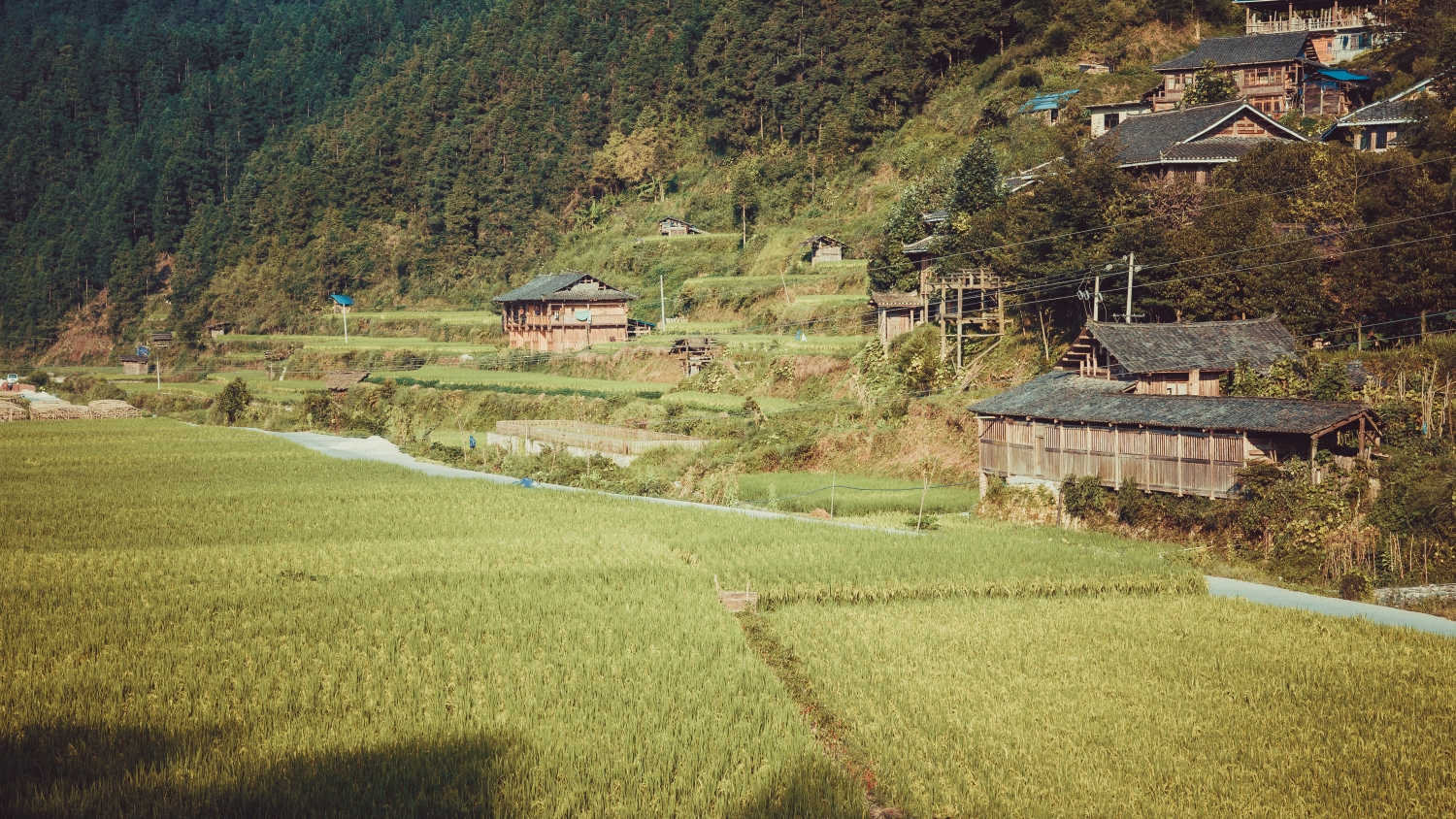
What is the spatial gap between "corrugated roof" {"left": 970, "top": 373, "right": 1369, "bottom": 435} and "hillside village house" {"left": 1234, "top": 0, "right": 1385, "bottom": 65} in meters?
28.5

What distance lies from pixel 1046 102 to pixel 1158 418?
2724 centimetres

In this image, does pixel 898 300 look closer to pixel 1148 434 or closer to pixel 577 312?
pixel 1148 434

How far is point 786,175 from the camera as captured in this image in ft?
190

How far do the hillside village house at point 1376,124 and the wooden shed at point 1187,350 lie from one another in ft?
42.8

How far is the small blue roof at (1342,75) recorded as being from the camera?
1565 inches

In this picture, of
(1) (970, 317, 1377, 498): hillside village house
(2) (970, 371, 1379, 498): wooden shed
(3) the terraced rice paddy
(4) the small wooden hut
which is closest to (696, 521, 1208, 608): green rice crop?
(3) the terraced rice paddy

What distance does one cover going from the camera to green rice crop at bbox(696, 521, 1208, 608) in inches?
636

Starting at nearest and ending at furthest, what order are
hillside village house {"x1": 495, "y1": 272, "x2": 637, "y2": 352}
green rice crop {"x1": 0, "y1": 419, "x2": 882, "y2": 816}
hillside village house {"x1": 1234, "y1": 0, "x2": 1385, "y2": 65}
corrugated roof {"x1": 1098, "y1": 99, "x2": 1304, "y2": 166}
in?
1. green rice crop {"x1": 0, "y1": 419, "x2": 882, "y2": 816}
2. corrugated roof {"x1": 1098, "y1": 99, "x2": 1304, "y2": 166}
3. hillside village house {"x1": 1234, "y1": 0, "x2": 1385, "y2": 65}
4. hillside village house {"x1": 495, "y1": 272, "x2": 637, "y2": 352}

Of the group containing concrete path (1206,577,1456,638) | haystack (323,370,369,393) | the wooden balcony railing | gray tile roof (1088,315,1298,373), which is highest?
the wooden balcony railing

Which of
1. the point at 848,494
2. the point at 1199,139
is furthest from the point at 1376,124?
the point at 848,494

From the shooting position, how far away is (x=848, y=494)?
27.7 meters

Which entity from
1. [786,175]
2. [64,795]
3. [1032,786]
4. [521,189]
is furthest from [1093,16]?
[64,795]

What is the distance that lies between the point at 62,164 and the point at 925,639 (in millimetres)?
118281

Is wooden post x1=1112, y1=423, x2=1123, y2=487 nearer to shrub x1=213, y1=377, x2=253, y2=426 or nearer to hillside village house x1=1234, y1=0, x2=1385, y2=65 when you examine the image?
hillside village house x1=1234, y1=0, x2=1385, y2=65
